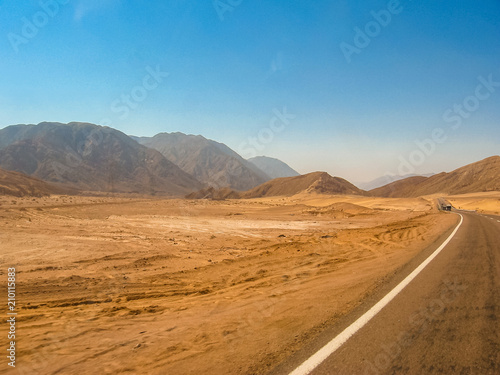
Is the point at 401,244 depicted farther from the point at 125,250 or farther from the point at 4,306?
the point at 4,306

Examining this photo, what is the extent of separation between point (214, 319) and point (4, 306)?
448cm

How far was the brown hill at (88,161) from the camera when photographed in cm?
11119

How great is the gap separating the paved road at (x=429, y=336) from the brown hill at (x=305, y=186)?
85785 mm

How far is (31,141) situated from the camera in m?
123

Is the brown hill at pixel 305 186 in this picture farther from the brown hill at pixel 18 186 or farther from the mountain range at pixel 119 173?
the brown hill at pixel 18 186

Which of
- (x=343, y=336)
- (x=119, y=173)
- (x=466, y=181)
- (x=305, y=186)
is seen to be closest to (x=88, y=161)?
(x=119, y=173)

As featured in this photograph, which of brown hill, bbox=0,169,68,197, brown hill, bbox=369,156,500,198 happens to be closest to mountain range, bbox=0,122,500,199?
brown hill, bbox=369,156,500,198

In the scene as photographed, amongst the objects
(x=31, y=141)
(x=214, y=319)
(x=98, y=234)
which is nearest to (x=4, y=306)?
(x=214, y=319)

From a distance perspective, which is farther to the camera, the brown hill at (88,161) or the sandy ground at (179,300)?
the brown hill at (88,161)

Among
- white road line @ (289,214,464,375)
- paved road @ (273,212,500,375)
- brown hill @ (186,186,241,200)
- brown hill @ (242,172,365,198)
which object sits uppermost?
brown hill @ (242,172,365,198)

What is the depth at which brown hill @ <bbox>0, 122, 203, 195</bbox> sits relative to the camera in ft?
365

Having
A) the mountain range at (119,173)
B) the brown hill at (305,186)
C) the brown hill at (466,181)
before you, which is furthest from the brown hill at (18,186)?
the brown hill at (466,181)

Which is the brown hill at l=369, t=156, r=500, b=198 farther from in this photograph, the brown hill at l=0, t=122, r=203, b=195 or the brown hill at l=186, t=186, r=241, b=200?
the brown hill at l=0, t=122, r=203, b=195

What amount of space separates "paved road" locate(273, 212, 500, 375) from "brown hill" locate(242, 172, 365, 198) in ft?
281
